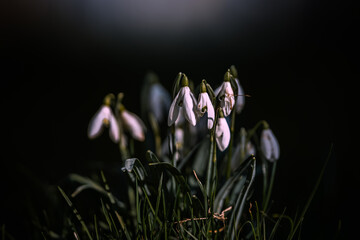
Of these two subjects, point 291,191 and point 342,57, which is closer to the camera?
point 291,191

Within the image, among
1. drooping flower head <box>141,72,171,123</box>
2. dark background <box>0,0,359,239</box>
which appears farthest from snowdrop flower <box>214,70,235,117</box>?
drooping flower head <box>141,72,171,123</box>

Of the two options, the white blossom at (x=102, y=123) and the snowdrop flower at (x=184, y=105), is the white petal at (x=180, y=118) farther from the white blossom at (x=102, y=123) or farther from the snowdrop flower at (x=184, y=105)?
the white blossom at (x=102, y=123)

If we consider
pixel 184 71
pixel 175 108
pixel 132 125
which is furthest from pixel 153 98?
pixel 184 71

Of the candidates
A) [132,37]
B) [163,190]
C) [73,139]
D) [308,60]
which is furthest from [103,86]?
[163,190]

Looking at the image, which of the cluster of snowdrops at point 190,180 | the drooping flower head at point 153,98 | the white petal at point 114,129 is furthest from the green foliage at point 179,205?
the drooping flower head at point 153,98

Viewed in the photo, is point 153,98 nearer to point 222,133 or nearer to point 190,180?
point 190,180

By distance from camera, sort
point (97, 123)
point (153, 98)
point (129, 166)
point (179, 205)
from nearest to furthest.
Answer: point (129, 166), point (179, 205), point (97, 123), point (153, 98)

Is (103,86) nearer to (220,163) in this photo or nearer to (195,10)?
(195,10)

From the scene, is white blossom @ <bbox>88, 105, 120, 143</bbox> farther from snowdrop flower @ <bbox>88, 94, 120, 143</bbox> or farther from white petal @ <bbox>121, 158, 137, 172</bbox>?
white petal @ <bbox>121, 158, 137, 172</bbox>
